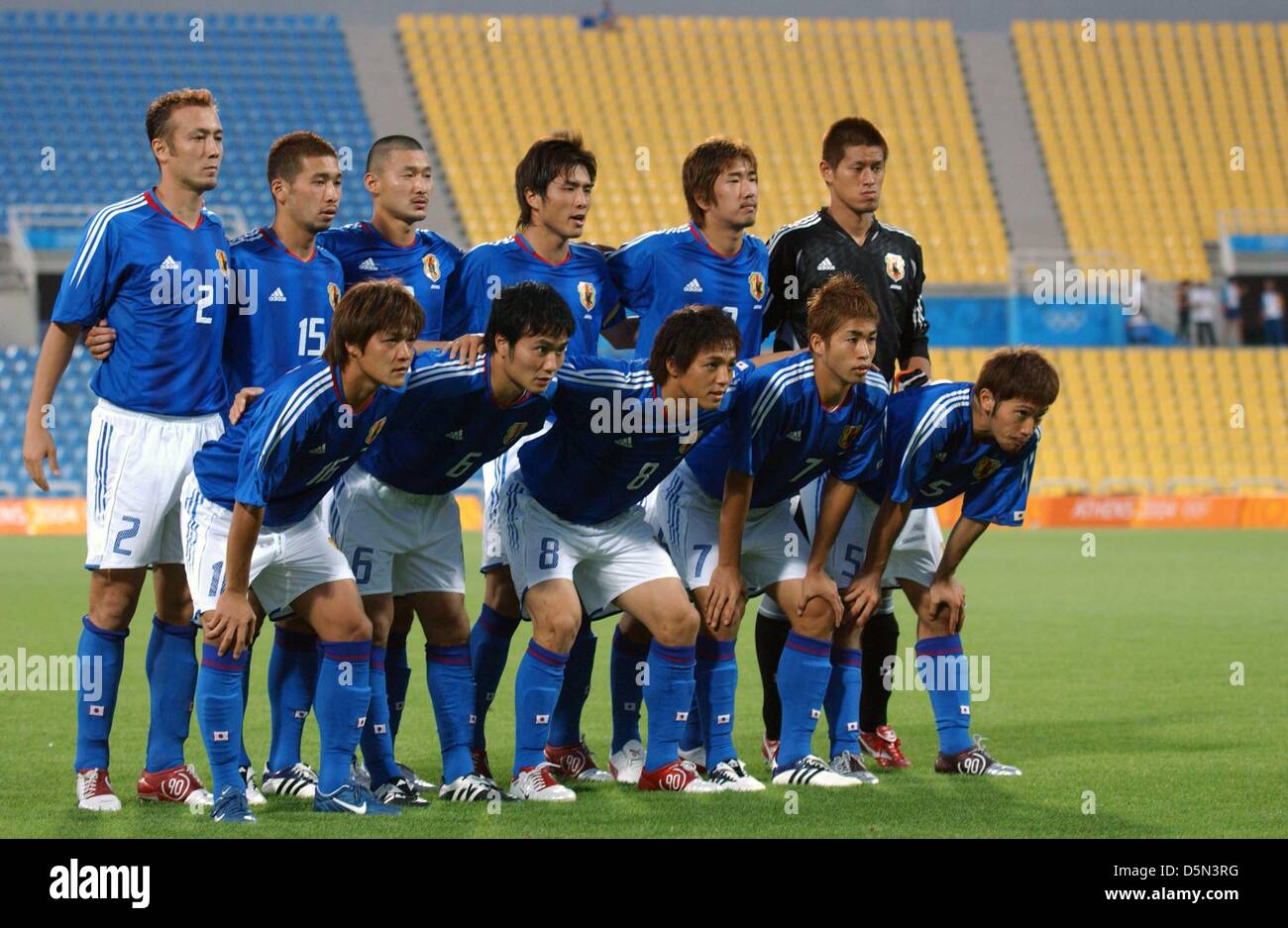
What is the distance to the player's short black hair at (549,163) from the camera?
5801mm

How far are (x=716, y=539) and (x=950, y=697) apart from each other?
3.36 feet

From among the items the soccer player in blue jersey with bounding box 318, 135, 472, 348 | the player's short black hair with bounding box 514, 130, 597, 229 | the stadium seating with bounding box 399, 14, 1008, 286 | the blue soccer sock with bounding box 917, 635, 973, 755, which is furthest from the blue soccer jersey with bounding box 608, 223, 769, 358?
the stadium seating with bounding box 399, 14, 1008, 286

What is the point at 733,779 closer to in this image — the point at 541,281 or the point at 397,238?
the point at 541,281

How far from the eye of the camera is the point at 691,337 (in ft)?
17.2

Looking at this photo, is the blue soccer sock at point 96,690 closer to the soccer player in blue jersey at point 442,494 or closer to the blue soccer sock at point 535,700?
the soccer player in blue jersey at point 442,494

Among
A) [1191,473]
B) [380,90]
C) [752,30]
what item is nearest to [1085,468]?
[1191,473]

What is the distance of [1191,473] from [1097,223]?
5095mm

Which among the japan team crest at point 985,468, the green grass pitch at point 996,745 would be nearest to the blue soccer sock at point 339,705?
the green grass pitch at point 996,745

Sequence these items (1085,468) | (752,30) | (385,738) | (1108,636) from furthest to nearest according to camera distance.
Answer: (752,30)
(1085,468)
(1108,636)
(385,738)

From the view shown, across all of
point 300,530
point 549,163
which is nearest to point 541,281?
point 549,163
